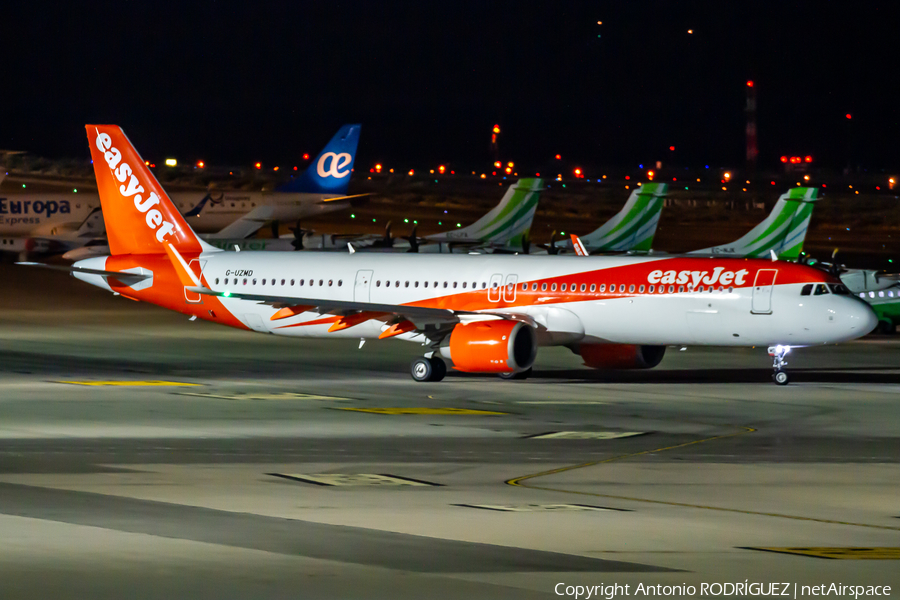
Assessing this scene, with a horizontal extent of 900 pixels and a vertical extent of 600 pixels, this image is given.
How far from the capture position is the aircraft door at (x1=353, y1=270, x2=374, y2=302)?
121ft

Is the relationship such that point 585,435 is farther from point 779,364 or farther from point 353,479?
point 779,364

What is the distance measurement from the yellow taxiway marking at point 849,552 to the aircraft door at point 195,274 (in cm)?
2611

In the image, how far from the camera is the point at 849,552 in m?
15.0

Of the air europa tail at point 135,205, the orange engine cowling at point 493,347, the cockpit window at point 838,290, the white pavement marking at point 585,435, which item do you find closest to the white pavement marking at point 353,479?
the white pavement marking at point 585,435

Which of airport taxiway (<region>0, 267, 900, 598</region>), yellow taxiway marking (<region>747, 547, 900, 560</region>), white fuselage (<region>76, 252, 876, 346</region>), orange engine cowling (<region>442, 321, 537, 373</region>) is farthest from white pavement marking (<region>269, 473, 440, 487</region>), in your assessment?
white fuselage (<region>76, 252, 876, 346</region>)

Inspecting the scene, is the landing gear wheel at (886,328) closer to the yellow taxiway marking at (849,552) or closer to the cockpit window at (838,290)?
the cockpit window at (838,290)

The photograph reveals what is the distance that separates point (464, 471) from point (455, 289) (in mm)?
15161

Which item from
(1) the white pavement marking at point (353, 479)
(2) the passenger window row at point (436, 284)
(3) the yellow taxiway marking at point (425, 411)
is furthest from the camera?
(2) the passenger window row at point (436, 284)

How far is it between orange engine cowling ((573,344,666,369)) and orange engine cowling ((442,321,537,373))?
10.3ft

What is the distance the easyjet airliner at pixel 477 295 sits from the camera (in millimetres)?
33031

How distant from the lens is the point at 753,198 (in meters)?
144

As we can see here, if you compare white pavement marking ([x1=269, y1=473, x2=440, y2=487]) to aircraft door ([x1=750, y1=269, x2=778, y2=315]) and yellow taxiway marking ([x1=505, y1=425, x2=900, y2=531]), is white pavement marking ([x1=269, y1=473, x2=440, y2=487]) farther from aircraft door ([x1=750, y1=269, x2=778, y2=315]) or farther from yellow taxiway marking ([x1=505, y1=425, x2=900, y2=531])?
aircraft door ([x1=750, y1=269, x2=778, y2=315])

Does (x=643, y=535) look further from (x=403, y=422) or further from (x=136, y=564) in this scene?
(x=403, y=422)

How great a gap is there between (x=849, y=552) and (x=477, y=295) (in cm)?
2105
